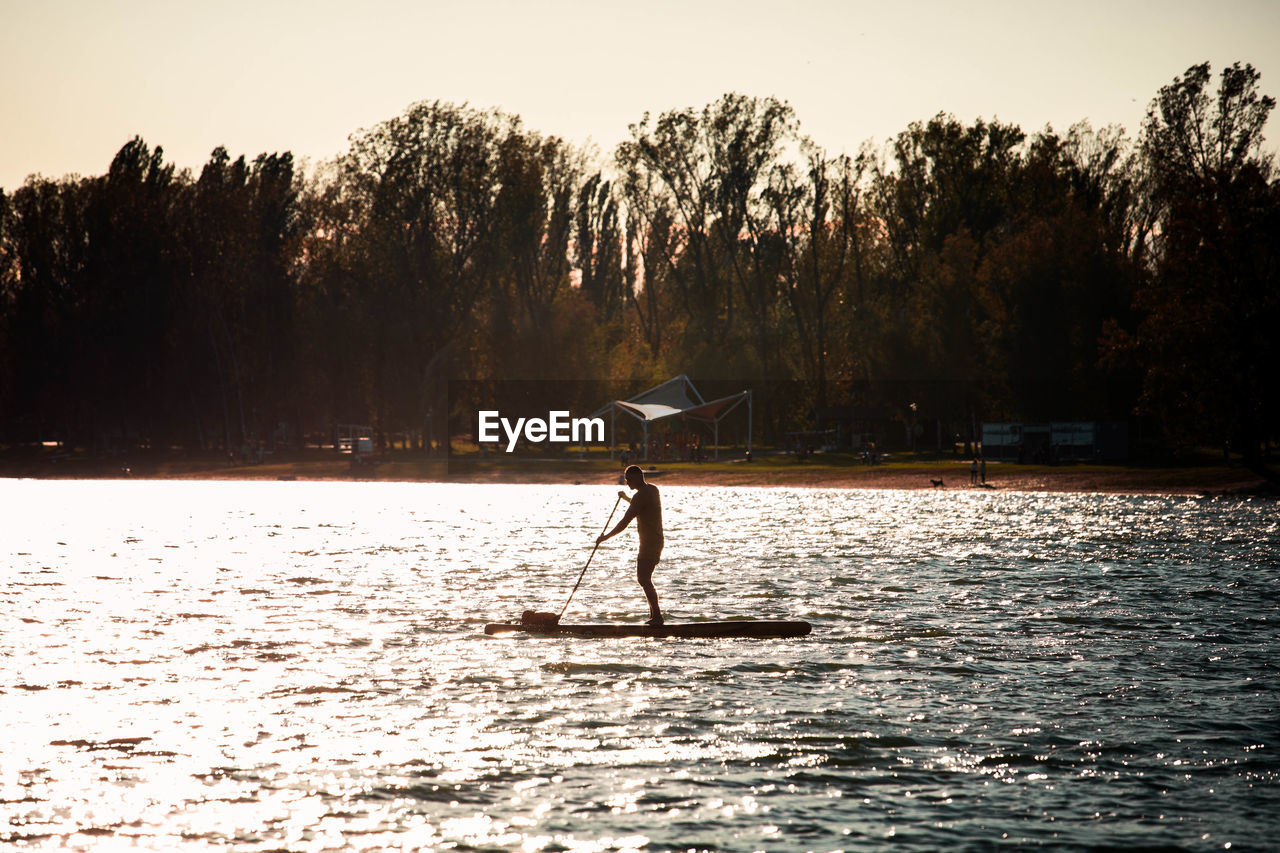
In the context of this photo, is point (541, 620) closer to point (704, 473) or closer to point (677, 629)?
point (677, 629)

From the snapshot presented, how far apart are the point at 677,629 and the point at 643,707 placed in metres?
4.10

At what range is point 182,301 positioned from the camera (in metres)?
83.8

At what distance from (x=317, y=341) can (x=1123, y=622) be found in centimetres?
7511

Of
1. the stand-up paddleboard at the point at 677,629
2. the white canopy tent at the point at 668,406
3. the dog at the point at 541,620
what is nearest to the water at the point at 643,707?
the stand-up paddleboard at the point at 677,629

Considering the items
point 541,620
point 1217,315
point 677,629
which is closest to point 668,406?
point 1217,315

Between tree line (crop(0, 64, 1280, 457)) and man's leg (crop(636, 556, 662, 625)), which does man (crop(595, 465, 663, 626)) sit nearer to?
man's leg (crop(636, 556, 662, 625))

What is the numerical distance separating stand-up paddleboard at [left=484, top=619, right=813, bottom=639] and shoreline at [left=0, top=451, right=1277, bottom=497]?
42.2m

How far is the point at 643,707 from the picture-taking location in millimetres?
13258

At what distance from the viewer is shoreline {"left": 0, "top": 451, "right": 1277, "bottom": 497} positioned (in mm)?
57938

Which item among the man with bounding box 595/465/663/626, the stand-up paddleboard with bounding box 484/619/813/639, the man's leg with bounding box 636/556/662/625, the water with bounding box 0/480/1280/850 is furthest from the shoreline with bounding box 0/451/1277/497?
the man's leg with bounding box 636/556/662/625

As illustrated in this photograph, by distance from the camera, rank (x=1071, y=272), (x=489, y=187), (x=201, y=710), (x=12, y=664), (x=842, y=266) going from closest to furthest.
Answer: (x=201, y=710) → (x=12, y=664) → (x=1071, y=272) → (x=489, y=187) → (x=842, y=266)

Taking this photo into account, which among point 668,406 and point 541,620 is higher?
point 668,406

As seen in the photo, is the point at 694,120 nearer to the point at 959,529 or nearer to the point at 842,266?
the point at 842,266

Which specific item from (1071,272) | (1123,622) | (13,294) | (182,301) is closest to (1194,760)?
(1123,622)
